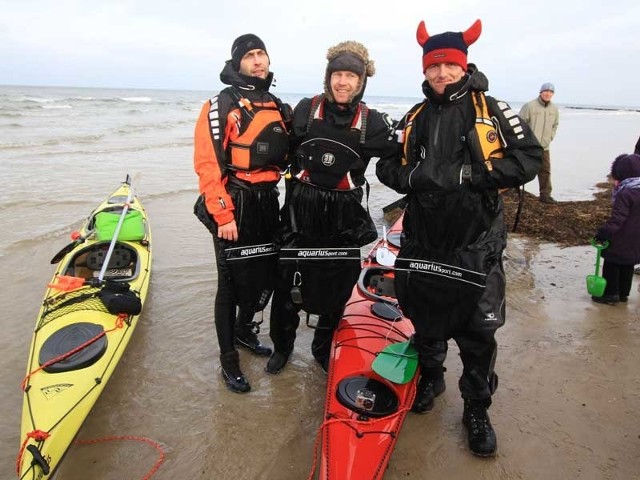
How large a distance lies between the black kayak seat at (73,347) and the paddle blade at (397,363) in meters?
1.73

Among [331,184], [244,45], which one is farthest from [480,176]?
[244,45]

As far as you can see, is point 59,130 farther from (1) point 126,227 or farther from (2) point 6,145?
(1) point 126,227

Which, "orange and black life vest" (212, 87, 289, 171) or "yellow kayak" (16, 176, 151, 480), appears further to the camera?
"orange and black life vest" (212, 87, 289, 171)

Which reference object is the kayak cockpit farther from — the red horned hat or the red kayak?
the red horned hat

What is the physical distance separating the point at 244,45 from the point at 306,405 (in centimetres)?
231

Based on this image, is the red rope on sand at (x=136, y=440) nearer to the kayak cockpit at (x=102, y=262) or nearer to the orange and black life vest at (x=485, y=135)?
the kayak cockpit at (x=102, y=262)

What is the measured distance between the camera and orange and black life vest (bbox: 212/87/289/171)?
8.95 feet

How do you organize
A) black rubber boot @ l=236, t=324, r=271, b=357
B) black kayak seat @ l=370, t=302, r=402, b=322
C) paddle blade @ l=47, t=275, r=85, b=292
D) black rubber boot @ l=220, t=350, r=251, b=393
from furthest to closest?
black rubber boot @ l=236, t=324, r=271, b=357, paddle blade @ l=47, t=275, r=85, b=292, black kayak seat @ l=370, t=302, r=402, b=322, black rubber boot @ l=220, t=350, r=251, b=393

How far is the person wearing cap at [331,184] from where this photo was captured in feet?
8.66

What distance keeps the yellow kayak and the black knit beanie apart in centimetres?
183

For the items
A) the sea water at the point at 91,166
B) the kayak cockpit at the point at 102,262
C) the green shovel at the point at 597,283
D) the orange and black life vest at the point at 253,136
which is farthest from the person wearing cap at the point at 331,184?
the sea water at the point at 91,166

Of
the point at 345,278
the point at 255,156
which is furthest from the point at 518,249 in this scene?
the point at 255,156

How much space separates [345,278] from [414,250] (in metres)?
0.59

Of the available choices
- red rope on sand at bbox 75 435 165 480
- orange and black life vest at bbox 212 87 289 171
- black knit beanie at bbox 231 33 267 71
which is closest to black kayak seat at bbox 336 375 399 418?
red rope on sand at bbox 75 435 165 480
